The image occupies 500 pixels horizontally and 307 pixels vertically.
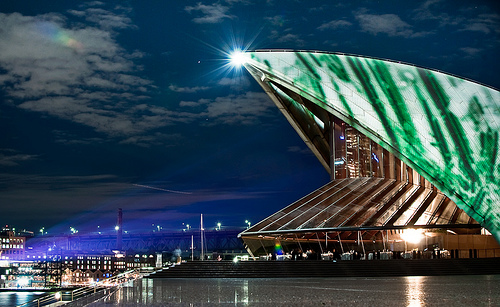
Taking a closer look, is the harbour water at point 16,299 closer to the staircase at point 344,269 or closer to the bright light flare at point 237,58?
the staircase at point 344,269

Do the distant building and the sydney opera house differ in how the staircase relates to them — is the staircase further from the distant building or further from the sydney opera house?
the distant building

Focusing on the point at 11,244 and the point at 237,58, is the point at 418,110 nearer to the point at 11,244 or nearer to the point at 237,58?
the point at 237,58

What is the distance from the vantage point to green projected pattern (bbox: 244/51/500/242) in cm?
2381

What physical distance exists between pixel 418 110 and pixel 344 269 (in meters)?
7.56

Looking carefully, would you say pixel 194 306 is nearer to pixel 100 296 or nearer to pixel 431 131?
Result: pixel 100 296

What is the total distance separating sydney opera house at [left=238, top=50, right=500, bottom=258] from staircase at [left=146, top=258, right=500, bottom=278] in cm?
198

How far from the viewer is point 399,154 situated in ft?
81.2

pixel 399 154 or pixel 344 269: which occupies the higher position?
pixel 399 154

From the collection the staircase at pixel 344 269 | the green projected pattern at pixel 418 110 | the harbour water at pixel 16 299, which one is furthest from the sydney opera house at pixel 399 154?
the harbour water at pixel 16 299

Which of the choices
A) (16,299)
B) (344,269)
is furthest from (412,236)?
(16,299)

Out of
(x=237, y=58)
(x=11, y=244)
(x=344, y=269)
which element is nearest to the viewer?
(x=344, y=269)

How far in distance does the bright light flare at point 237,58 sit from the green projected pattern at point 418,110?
0.71 feet

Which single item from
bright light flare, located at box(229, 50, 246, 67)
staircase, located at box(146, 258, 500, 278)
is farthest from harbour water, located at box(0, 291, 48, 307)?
bright light flare, located at box(229, 50, 246, 67)

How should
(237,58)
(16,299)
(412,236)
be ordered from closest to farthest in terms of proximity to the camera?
(237,58)
(412,236)
(16,299)
